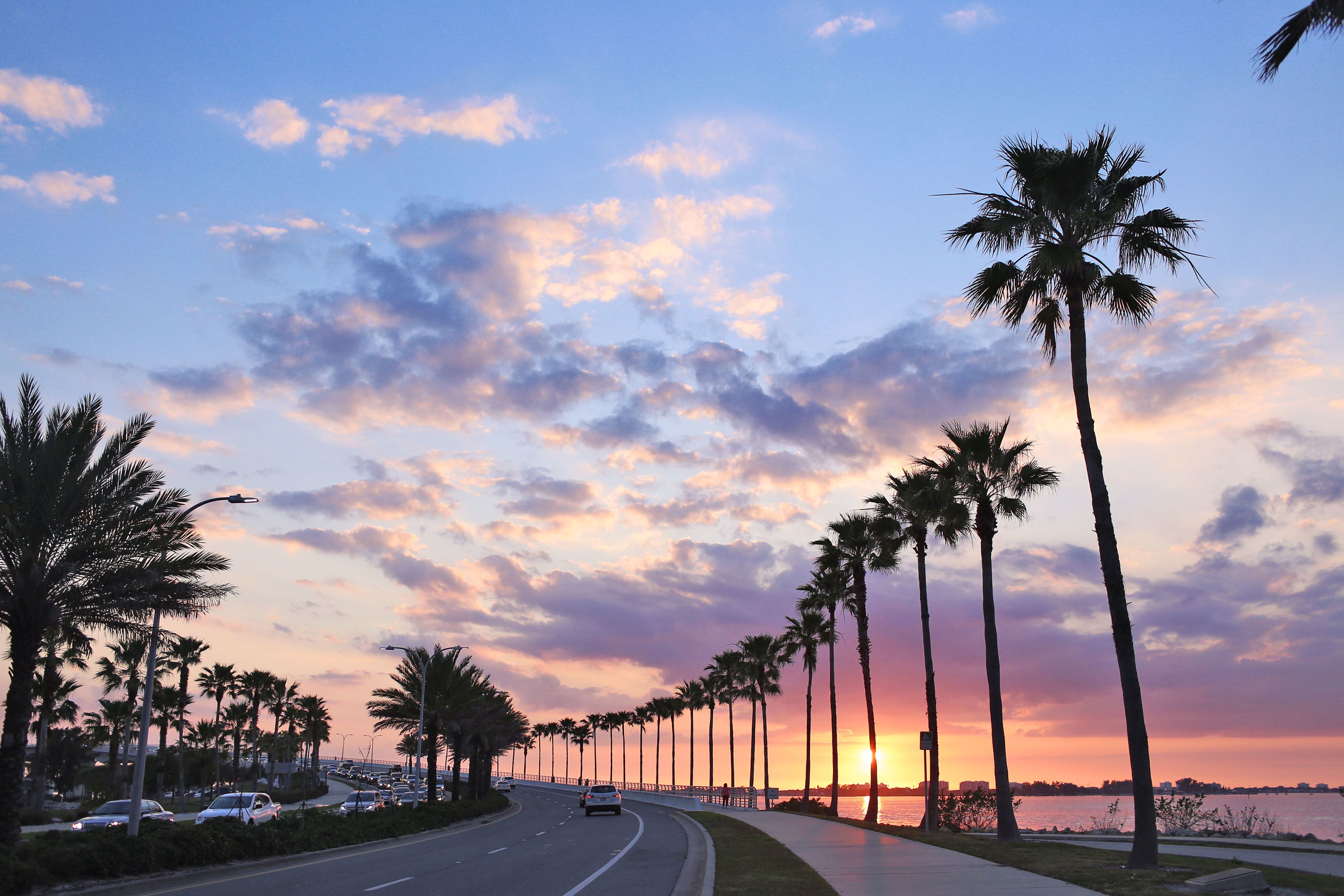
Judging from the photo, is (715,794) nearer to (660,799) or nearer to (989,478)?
(660,799)

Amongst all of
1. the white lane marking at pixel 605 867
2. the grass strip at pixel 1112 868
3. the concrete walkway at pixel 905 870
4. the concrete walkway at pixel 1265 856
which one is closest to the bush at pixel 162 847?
the white lane marking at pixel 605 867

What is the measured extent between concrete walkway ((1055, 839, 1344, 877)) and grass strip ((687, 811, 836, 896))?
7804 mm

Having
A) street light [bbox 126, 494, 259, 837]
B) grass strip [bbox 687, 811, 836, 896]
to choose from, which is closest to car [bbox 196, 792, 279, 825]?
street light [bbox 126, 494, 259, 837]

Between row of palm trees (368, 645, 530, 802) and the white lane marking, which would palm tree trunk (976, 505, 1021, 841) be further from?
row of palm trees (368, 645, 530, 802)

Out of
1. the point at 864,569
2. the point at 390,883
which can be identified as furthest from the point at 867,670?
the point at 390,883

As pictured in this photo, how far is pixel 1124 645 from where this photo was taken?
18.4 m

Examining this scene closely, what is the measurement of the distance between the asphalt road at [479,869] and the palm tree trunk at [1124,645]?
341 inches

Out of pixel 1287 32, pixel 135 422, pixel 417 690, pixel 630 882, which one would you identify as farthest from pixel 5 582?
pixel 417 690

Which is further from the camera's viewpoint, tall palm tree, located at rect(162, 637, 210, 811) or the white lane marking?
tall palm tree, located at rect(162, 637, 210, 811)

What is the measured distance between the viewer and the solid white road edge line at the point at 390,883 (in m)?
18.0

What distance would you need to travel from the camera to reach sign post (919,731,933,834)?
31844 millimetres

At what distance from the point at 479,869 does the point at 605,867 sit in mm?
2926

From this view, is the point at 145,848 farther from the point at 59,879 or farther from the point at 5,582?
the point at 5,582

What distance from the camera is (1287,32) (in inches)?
408
